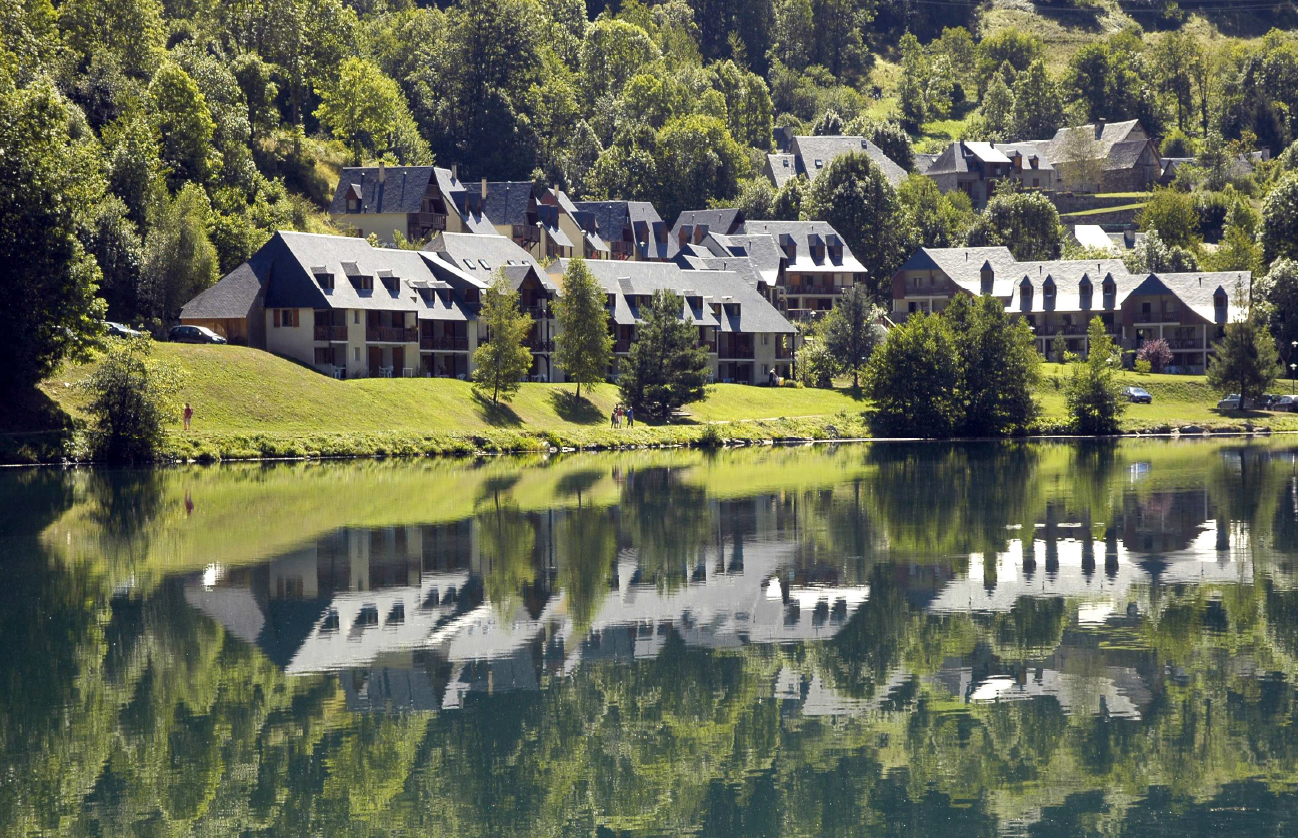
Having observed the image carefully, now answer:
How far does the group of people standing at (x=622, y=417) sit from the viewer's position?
100 m

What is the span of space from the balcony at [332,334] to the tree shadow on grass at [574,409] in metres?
14.2

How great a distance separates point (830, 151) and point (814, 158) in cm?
305

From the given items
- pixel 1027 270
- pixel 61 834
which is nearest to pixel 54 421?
pixel 61 834

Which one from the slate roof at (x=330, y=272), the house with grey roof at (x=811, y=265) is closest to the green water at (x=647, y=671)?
the slate roof at (x=330, y=272)

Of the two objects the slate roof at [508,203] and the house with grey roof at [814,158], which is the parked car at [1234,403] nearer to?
the slate roof at [508,203]

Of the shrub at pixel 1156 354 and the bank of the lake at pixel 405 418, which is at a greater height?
the shrub at pixel 1156 354

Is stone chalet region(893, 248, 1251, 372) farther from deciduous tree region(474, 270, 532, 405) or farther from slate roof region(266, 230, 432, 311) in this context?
slate roof region(266, 230, 432, 311)

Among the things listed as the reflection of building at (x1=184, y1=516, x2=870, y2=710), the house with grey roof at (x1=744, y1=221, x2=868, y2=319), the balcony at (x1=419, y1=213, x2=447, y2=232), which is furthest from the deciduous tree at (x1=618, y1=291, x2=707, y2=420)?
the reflection of building at (x1=184, y1=516, x2=870, y2=710)

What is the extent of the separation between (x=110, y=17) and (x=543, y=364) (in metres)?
48.5

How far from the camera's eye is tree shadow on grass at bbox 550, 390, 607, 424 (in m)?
101

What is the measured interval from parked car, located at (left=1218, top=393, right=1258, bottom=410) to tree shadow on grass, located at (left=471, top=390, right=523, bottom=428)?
185 ft

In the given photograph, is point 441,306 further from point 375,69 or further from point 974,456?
point 375,69

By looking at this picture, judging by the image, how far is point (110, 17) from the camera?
128250 millimetres

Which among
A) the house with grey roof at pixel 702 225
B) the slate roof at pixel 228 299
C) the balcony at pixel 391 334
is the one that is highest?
the house with grey roof at pixel 702 225
